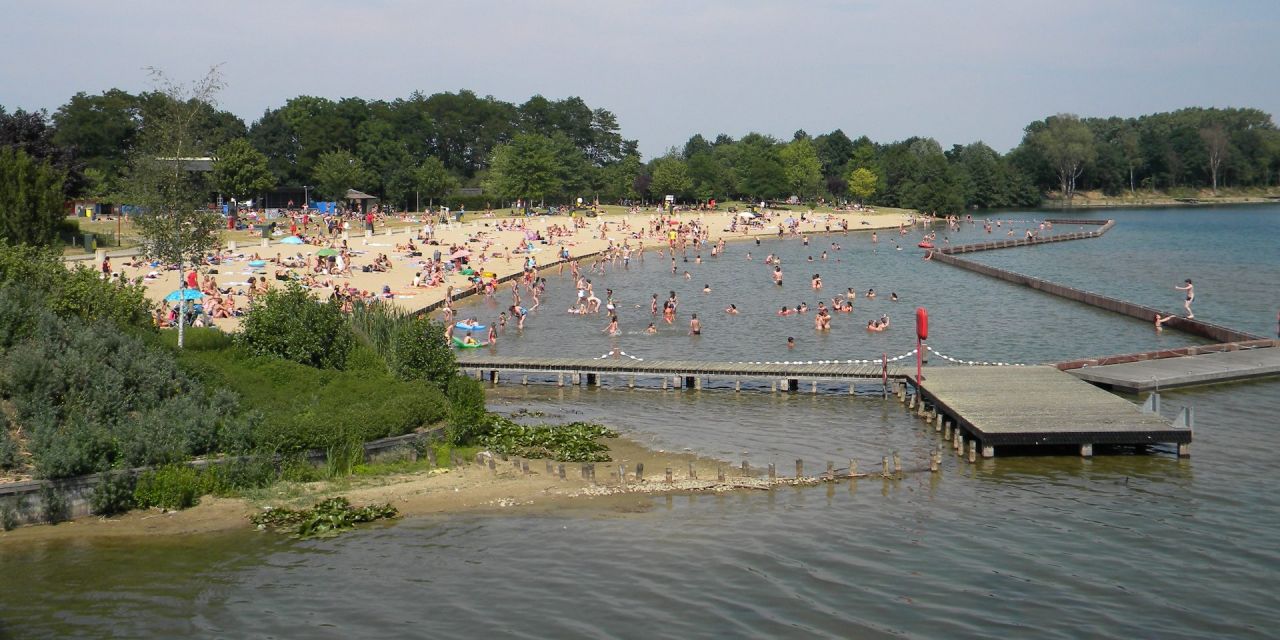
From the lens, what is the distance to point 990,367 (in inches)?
1353

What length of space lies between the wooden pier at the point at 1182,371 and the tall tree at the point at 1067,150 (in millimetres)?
155842

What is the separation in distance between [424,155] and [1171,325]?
4164 inches

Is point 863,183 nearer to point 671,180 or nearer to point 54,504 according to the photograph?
point 671,180

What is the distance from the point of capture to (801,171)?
521ft

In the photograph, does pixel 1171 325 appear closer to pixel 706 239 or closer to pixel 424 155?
pixel 706 239

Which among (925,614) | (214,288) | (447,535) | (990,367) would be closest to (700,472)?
(447,535)

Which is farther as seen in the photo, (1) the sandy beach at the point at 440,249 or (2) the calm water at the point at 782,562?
(1) the sandy beach at the point at 440,249

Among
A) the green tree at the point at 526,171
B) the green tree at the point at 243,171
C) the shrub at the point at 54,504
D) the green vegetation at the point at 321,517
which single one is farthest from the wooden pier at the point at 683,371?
the green tree at the point at 526,171

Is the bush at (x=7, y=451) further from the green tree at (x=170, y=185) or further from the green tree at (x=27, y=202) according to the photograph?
the green tree at (x=27, y=202)

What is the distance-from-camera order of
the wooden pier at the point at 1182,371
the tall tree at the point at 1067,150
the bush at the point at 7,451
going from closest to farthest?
the bush at the point at 7,451
the wooden pier at the point at 1182,371
the tall tree at the point at 1067,150

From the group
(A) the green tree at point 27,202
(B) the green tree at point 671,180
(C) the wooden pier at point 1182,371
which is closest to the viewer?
(C) the wooden pier at point 1182,371

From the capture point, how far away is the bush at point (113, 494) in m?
20.9

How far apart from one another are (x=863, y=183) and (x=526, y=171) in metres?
59.8

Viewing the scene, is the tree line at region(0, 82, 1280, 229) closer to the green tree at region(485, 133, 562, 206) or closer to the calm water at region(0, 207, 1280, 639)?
the green tree at region(485, 133, 562, 206)
